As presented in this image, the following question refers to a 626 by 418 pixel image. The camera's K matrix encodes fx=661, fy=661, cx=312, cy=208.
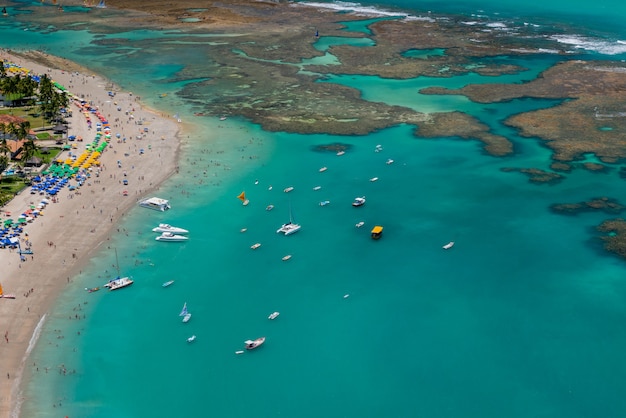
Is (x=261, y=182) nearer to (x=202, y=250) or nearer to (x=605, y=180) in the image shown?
(x=202, y=250)

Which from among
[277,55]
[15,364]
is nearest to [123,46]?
[277,55]

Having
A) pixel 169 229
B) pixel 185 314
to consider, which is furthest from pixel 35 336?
pixel 169 229

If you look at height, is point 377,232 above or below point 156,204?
above

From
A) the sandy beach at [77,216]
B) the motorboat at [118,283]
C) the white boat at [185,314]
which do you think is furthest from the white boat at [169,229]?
the white boat at [185,314]

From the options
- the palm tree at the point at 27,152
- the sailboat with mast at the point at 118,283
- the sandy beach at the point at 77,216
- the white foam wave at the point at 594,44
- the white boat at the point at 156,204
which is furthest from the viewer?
the white foam wave at the point at 594,44

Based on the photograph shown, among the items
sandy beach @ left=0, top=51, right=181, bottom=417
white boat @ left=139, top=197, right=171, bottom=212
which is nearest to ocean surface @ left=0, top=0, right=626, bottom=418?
white boat @ left=139, top=197, right=171, bottom=212

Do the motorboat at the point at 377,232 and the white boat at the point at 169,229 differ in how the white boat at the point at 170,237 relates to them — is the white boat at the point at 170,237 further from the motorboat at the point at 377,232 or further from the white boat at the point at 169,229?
the motorboat at the point at 377,232

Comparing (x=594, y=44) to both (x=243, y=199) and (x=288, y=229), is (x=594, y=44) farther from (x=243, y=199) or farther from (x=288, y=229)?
(x=288, y=229)
